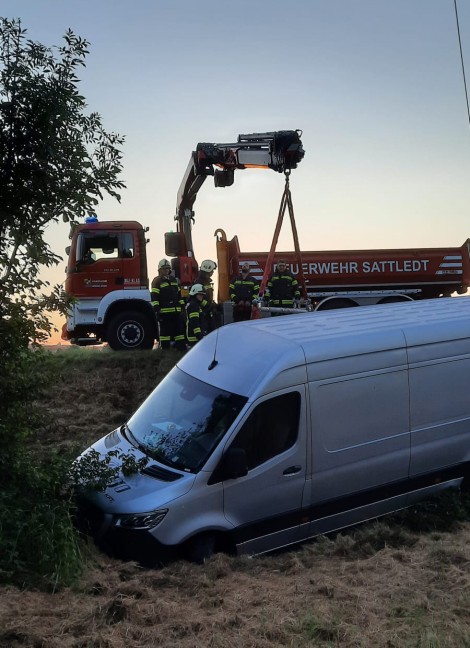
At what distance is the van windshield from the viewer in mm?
6250

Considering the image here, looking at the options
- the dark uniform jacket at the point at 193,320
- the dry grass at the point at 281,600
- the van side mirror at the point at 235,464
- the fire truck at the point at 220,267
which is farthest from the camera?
the fire truck at the point at 220,267

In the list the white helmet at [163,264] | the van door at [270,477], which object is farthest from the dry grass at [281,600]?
the white helmet at [163,264]

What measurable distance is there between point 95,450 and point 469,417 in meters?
3.75

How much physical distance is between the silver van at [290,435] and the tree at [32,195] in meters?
0.72

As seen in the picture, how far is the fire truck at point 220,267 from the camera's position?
15.4m

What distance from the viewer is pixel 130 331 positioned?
51.5ft

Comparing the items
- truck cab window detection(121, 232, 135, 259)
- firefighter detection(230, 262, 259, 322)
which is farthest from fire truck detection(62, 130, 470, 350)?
firefighter detection(230, 262, 259, 322)

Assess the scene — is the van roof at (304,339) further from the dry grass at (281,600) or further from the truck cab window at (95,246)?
the truck cab window at (95,246)

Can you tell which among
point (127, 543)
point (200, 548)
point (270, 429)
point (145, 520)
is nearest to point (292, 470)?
point (270, 429)

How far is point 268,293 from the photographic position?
15930 mm

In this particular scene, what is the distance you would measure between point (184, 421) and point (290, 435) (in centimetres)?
96

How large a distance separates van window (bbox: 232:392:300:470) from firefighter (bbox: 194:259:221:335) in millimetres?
8060

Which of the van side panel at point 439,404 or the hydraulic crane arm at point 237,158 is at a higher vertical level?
the hydraulic crane arm at point 237,158

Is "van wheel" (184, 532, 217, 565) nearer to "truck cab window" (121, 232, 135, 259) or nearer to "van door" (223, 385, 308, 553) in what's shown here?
"van door" (223, 385, 308, 553)
